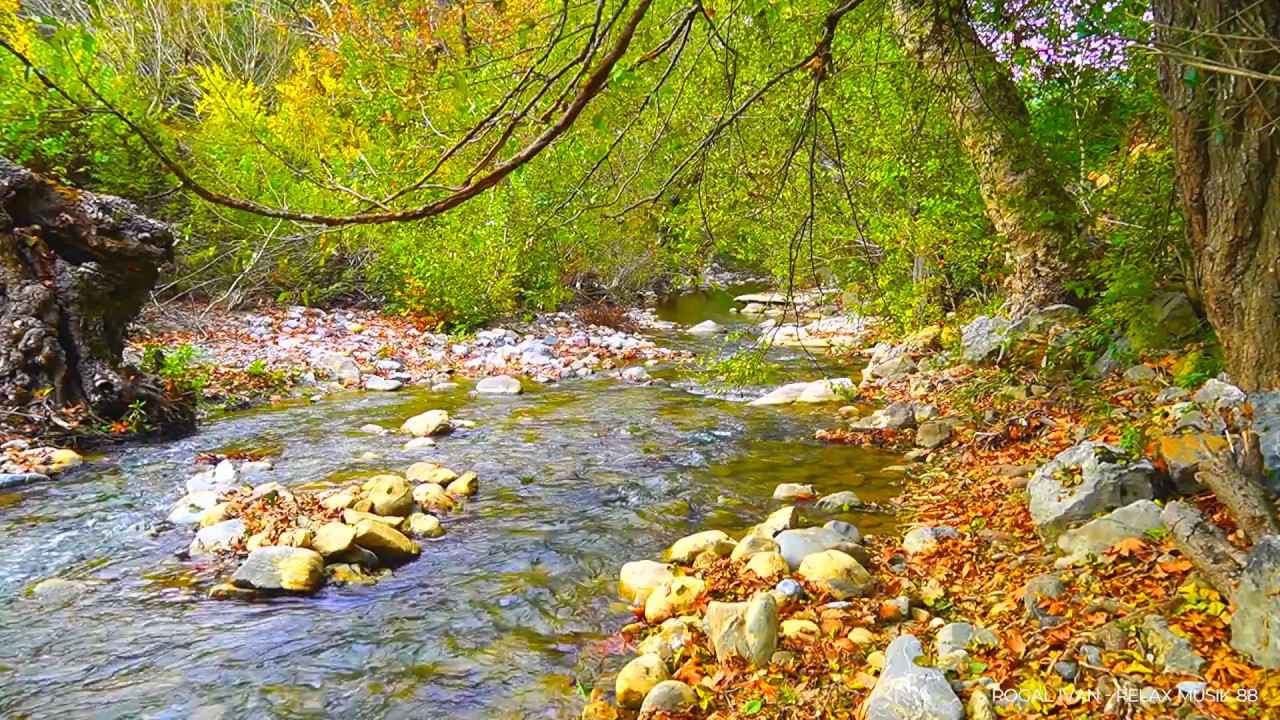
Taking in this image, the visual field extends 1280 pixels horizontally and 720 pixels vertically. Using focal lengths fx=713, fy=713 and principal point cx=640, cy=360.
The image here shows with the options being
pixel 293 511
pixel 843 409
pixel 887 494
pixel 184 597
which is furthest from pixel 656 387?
pixel 184 597

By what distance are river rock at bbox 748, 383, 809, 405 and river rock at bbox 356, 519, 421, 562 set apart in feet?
16.6

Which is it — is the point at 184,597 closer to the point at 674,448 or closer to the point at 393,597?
the point at 393,597

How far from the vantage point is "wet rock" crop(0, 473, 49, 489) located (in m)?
5.48

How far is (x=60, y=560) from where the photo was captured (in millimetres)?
4395

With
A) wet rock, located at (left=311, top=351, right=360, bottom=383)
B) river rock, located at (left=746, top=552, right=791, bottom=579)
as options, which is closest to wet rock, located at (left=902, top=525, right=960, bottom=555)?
river rock, located at (left=746, top=552, right=791, bottom=579)

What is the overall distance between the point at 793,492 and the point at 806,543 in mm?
1302

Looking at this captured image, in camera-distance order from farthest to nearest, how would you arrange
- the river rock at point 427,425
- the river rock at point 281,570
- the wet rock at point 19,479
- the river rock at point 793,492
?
the river rock at point 427,425
the wet rock at point 19,479
the river rock at point 793,492
the river rock at point 281,570

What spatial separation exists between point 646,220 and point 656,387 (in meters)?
5.32

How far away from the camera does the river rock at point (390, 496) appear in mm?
5023

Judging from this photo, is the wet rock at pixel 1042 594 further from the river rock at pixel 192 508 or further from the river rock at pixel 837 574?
the river rock at pixel 192 508

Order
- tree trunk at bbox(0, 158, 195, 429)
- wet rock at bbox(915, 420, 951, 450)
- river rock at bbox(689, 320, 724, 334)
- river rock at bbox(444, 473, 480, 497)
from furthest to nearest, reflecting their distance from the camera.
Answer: river rock at bbox(689, 320, 724, 334)
tree trunk at bbox(0, 158, 195, 429)
wet rock at bbox(915, 420, 951, 450)
river rock at bbox(444, 473, 480, 497)

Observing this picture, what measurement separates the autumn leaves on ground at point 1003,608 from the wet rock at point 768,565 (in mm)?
13

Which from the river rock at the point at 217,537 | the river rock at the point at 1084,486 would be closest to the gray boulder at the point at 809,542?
the river rock at the point at 1084,486

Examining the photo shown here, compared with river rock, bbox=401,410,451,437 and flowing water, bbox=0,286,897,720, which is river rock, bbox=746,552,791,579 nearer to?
flowing water, bbox=0,286,897,720
